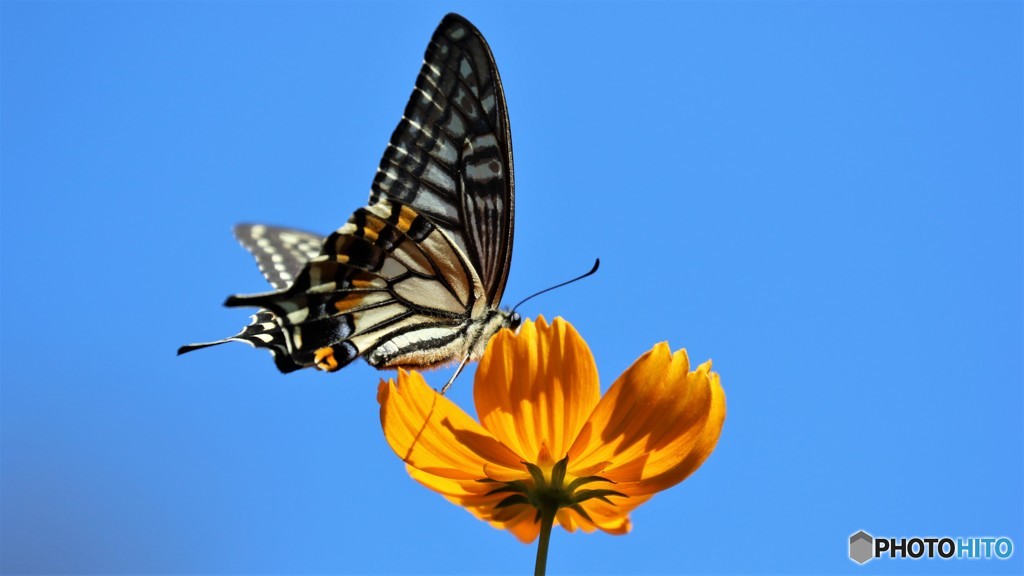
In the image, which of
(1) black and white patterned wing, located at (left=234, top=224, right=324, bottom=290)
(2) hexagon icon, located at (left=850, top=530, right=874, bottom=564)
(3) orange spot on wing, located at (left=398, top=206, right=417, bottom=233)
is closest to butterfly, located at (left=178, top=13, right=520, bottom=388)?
(3) orange spot on wing, located at (left=398, top=206, right=417, bottom=233)

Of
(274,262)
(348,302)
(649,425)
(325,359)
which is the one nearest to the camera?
(649,425)

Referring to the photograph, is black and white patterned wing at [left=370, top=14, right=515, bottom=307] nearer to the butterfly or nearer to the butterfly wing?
the butterfly

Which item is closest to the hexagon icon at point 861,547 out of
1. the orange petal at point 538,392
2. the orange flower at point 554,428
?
the orange flower at point 554,428

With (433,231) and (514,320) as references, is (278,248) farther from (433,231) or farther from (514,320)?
(514,320)

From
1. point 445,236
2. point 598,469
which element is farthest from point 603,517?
point 445,236

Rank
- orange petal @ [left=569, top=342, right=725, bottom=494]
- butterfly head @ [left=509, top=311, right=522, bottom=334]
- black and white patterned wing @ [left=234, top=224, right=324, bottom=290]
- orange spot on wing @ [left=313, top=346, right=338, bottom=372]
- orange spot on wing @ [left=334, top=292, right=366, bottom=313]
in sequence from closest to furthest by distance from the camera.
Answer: orange petal @ [left=569, top=342, right=725, bottom=494]
orange spot on wing @ [left=313, top=346, right=338, bottom=372]
butterfly head @ [left=509, top=311, right=522, bottom=334]
orange spot on wing @ [left=334, top=292, right=366, bottom=313]
black and white patterned wing @ [left=234, top=224, right=324, bottom=290]

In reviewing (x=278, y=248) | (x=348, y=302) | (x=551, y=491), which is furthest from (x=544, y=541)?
(x=278, y=248)

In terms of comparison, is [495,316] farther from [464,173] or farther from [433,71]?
[433,71]
